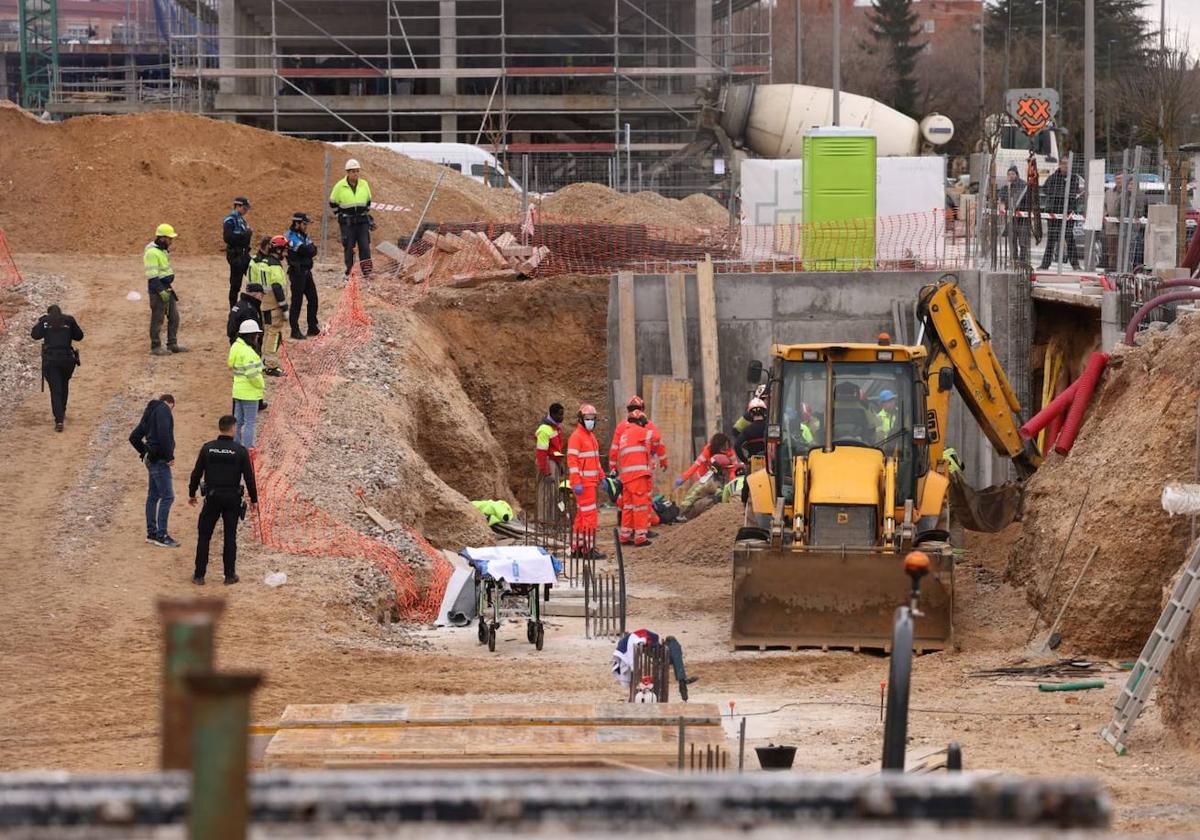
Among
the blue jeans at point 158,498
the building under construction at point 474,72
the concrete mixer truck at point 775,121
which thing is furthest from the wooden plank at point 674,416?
the building under construction at point 474,72

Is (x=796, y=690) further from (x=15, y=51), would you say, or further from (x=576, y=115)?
(x=15, y=51)

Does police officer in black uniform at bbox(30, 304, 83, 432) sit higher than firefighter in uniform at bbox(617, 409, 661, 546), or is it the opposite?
police officer in black uniform at bbox(30, 304, 83, 432)

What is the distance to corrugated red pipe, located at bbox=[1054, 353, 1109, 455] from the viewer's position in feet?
61.6

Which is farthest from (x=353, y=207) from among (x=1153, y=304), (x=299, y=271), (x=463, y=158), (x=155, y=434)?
(x=463, y=158)

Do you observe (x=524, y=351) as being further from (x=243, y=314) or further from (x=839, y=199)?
(x=243, y=314)

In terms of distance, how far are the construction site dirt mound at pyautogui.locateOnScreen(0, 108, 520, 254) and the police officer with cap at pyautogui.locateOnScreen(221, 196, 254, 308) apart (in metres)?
7.43

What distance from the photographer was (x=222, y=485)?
53.9 ft

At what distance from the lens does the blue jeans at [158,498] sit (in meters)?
17.6

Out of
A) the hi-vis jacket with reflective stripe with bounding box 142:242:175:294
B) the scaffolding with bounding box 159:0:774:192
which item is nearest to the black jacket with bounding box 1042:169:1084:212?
the hi-vis jacket with reflective stripe with bounding box 142:242:175:294

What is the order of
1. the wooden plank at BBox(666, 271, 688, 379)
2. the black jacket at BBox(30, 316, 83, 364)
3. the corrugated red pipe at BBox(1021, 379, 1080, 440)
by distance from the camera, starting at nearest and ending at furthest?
the corrugated red pipe at BBox(1021, 379, 1080, 440) < the black jacket at BBox(30, 316, 83, 364) < the wooden plank at BBox(666, 271, 688, 379)

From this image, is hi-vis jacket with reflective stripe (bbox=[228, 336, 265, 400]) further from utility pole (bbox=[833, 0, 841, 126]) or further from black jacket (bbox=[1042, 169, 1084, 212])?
utility pole (bbox=[833, 0, 841, 126])

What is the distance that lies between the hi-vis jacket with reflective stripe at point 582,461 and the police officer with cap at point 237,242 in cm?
592

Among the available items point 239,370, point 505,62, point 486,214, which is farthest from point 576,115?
point 239,370

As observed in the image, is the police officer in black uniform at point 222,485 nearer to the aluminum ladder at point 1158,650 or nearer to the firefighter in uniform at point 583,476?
the firefighter in uniform at point 583,476
